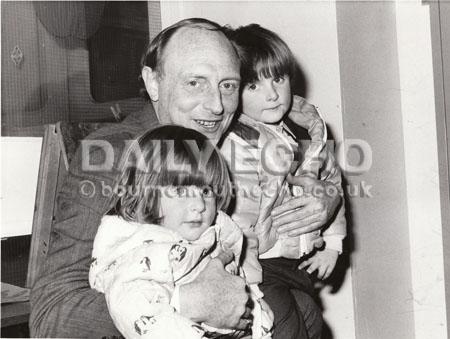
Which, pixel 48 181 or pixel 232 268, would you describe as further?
pixel 48 181

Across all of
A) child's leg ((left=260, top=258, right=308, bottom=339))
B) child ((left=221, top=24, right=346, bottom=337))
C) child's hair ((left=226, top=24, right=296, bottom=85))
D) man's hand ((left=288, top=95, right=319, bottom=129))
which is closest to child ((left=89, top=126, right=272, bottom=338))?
child's leg ((left=260, top=258, right=308, bottom=339))

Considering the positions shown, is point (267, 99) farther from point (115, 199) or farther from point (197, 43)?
point (115, 199)

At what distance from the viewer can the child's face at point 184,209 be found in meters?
1.30

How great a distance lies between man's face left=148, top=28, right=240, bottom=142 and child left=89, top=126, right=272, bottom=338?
20 centimetres

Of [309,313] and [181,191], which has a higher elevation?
[181,191]

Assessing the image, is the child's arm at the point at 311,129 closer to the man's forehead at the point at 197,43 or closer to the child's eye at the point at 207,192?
the man's forehead at the point at 197,43

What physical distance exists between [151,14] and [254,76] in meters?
1.13

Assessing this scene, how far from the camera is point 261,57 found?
6.25 ft

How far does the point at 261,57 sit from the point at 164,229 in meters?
0.88

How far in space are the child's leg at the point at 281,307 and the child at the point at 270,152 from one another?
0.15 ft

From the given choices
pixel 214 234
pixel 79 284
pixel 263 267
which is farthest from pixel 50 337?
pixel 263 267

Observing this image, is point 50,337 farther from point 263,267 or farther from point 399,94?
point 399,94

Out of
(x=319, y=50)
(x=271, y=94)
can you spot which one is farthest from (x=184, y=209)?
(x=319, y=50)

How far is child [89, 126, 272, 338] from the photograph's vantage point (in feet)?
3.77
